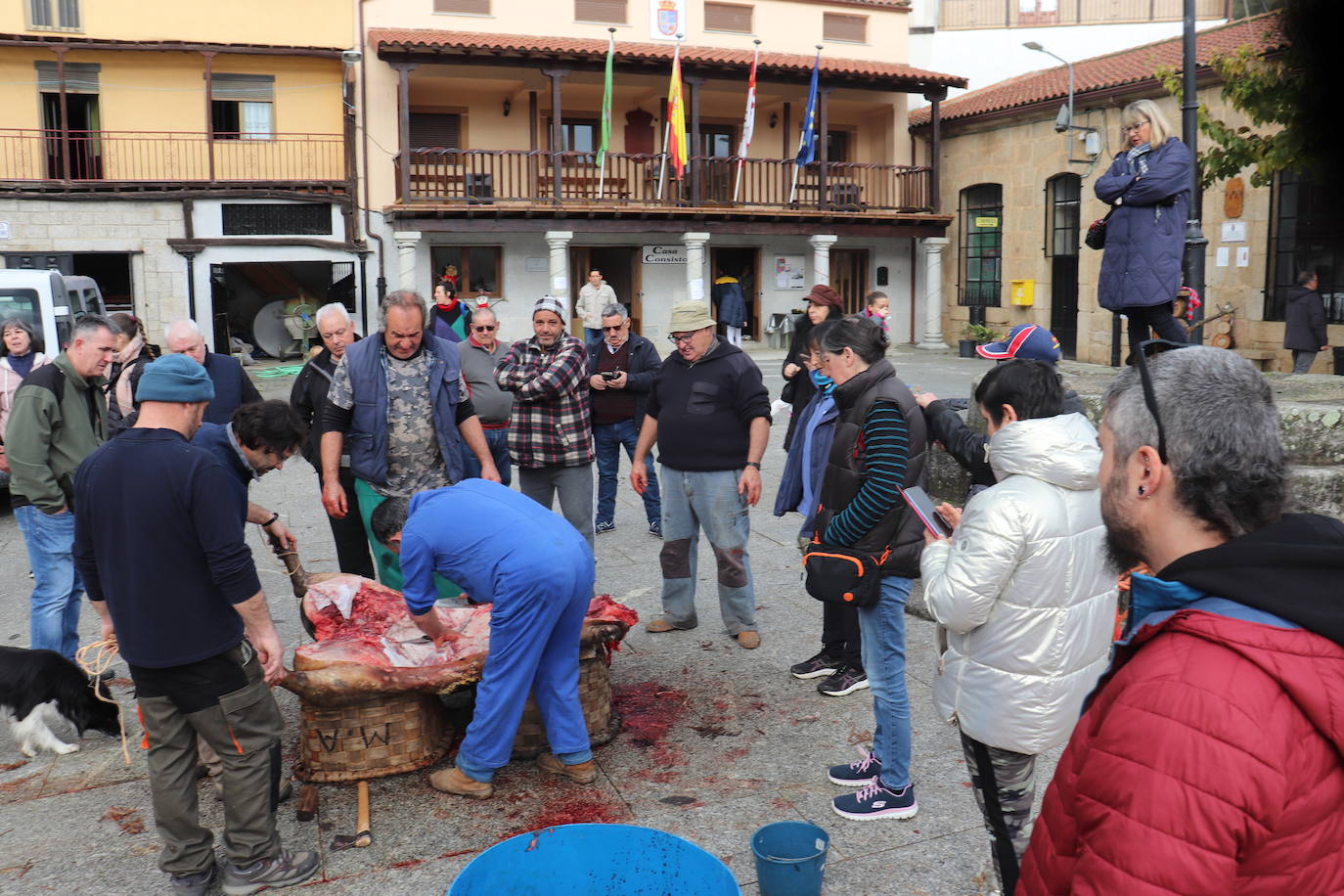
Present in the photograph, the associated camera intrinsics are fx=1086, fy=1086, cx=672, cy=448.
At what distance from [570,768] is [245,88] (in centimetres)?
2187

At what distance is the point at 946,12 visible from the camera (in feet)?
95.6

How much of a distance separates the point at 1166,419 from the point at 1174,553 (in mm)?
184

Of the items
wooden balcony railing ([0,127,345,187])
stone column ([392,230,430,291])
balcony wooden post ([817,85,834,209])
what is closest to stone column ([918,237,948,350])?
balcony wooden post ([817,85,834,209])

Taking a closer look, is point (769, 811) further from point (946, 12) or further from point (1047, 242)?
point (946, 12)

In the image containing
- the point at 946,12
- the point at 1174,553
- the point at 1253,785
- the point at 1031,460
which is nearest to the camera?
the point at 1253,785

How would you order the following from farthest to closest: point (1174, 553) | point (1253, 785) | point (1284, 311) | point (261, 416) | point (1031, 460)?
point (1284, 311), point (261, 416), point (1031, 460), point (1174, 553), point (1253, 785)

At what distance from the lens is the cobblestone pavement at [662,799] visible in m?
3.53

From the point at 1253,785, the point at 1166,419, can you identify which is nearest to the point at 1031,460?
the point at 1166,419

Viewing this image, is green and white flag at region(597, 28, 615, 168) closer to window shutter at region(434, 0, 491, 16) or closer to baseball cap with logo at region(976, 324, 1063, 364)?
window shutter at region(434, 0, 491, 16)

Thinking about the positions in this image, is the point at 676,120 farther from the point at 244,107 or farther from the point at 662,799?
the point at 662,799

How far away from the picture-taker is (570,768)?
4105 millimetres

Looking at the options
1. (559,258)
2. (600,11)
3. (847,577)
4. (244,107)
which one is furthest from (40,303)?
(600,11)

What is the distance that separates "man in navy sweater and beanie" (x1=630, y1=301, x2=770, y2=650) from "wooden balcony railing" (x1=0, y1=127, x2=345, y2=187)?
1861 centimetres

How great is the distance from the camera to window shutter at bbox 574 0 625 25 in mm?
23109
